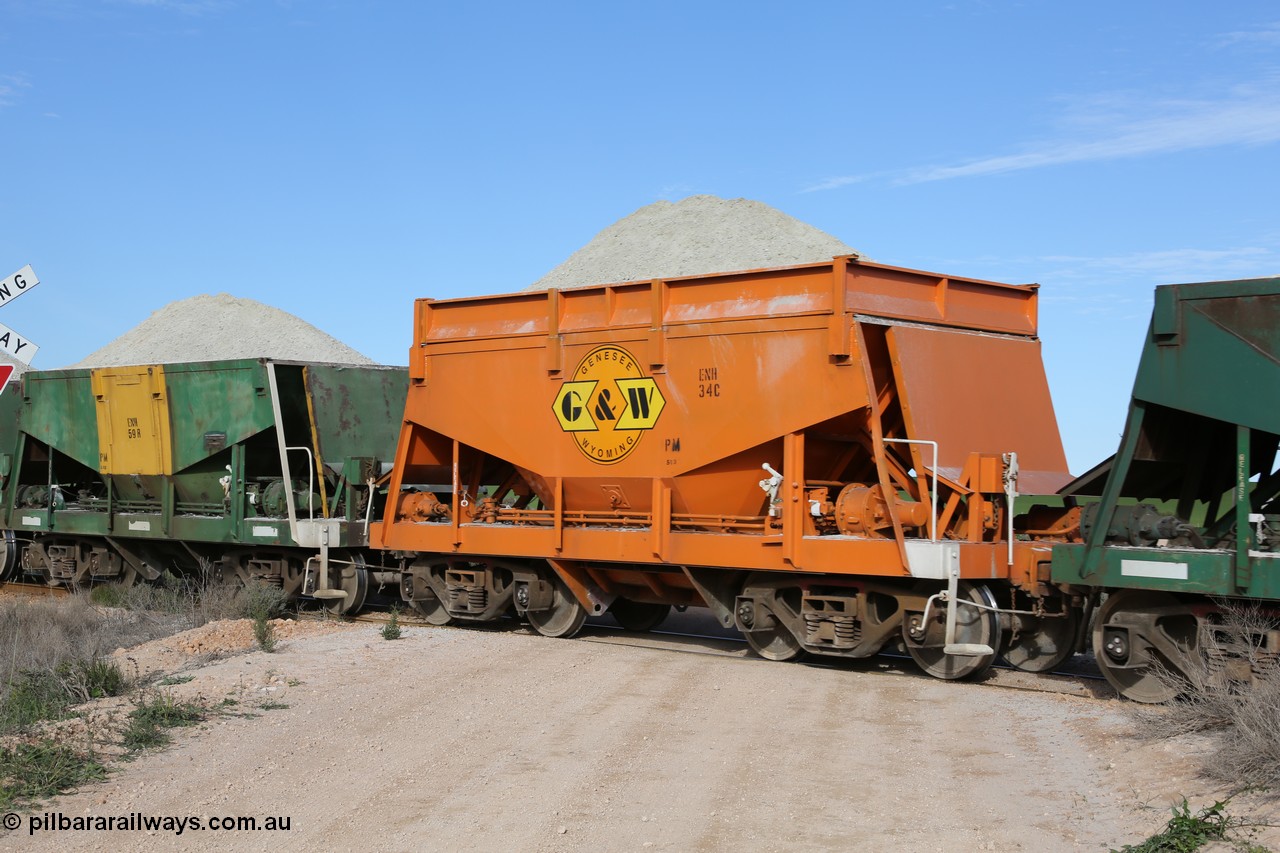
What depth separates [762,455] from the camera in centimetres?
1251

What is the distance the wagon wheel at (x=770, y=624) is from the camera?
487 inches

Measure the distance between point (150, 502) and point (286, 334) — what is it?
57.2 metres

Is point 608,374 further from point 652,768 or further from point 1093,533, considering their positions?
point 652,768

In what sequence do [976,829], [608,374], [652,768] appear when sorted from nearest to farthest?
[976,829] < [652,768] < [608,374]

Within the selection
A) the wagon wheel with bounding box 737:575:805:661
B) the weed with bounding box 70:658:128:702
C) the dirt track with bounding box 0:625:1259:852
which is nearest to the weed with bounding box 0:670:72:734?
the weed with bounding box 70:658:128:702

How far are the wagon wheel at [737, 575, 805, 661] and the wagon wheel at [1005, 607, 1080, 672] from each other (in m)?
1.94

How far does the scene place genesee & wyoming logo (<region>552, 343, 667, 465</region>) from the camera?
13.1 m

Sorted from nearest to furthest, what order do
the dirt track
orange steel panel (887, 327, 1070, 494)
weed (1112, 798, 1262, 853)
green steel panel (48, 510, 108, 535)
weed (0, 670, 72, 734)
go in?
weed (1112, 798, 1262, 853) < the dirt track < weed (0, 670, 72, 734) < orange steel panel (887, 327, 1070, 494) < green steel panel (48, 510, 108, 535)

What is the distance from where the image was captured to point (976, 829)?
22.5 ft

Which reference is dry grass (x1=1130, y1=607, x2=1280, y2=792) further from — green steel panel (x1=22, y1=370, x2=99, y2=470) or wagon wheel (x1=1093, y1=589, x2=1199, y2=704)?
green steel panel (x1=22, y1=370, x2=99, y2=470)

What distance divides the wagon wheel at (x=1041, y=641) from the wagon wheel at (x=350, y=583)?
26.0 feet

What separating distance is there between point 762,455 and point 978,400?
2035 mm

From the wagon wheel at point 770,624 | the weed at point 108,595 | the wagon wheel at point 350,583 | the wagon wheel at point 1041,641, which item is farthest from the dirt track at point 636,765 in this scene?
the weed at point 108,595

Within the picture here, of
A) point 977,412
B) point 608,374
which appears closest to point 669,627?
point 608,374
